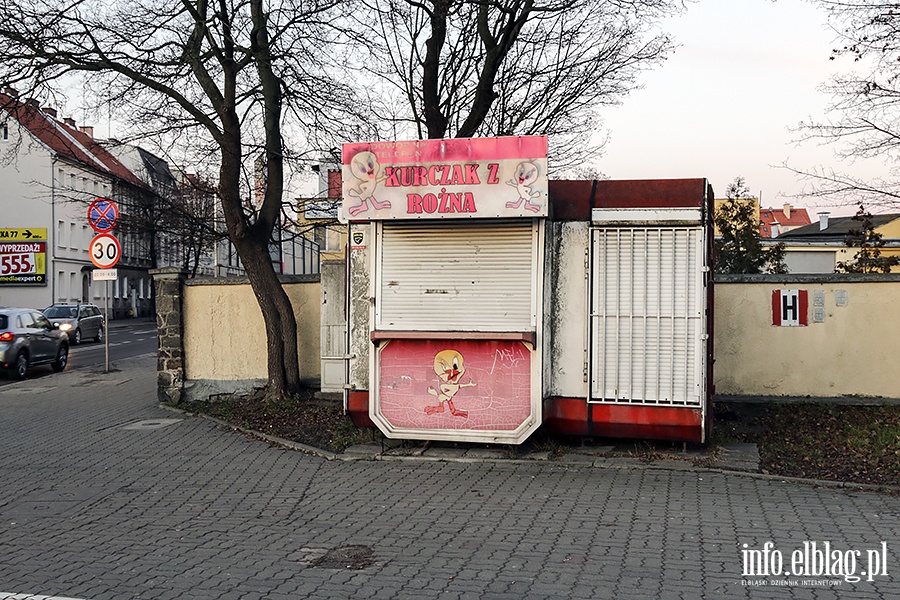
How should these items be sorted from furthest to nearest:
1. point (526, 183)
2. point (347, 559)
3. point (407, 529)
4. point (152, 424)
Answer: point (152, 424)
point (526, 183)
point (407, 529)
point (347, 559)

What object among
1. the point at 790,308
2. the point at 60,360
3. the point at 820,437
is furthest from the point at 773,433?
the point at 60,360

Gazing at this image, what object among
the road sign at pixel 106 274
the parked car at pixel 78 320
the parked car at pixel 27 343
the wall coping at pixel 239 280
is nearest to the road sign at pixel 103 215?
the road sign at pixel 106 274

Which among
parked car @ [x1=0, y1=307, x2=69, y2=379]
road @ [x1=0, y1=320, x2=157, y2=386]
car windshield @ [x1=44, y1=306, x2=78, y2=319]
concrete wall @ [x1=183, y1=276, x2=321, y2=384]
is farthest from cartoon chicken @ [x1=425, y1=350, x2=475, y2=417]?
car windshield @ [x1=44, y1=306, x2=78, y2=319]

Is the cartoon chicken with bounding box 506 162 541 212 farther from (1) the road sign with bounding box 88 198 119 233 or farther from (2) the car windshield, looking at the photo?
(2) the car windshield

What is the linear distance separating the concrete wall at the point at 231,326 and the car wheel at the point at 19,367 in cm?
875

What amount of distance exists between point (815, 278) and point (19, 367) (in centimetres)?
1720

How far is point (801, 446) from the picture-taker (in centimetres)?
1032

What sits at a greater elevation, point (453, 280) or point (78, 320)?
point (453, 280)

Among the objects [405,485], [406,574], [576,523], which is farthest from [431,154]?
[406,574]

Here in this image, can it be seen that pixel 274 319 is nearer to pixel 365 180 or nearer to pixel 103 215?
pixel 365 180

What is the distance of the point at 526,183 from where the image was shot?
9.39 metres

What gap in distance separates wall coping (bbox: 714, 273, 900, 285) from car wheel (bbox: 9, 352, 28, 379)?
1602 cm

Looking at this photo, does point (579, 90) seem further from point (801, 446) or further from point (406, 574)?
point (406, 574)

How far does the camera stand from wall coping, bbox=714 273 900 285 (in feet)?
40.3
